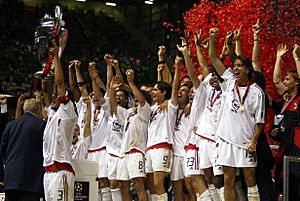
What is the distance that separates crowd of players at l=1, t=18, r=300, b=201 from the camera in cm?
761

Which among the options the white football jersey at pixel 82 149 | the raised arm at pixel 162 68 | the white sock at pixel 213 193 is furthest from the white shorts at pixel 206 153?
the white football jersey at pixel 82 149

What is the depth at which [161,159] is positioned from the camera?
9195 millimetres

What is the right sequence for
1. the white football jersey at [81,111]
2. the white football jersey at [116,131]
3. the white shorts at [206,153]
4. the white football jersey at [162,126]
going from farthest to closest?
the white football jersey at [81,111] < the white football jersey at [116,131] < the white football jersey at [162,126] < the white shorts at [206,153]

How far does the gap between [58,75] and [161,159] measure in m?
2.33

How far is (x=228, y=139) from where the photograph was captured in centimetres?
768

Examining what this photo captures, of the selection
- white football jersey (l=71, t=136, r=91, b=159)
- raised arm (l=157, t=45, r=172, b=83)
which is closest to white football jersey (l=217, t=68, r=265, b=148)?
raised arm (l=157, t=45, r=172, b=83)

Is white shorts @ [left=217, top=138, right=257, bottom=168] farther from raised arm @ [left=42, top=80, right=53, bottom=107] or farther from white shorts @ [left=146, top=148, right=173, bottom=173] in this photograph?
raised arm @ [left=42, top=80, right=53, bottom=107]

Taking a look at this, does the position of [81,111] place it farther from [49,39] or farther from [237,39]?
[237,39]

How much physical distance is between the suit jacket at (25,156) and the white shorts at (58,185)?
0.19 meters

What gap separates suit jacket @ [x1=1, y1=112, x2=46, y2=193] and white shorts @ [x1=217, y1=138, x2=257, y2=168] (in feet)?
6.77

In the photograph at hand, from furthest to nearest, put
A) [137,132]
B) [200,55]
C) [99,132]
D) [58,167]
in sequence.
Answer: [99,132] < [137,132] < [200,55] < [58,167]

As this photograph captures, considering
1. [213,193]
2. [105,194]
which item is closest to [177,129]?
[213,193]

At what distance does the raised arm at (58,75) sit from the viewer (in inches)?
294

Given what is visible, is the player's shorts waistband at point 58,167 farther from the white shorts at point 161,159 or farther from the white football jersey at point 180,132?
the white football jersey at point 180,132
